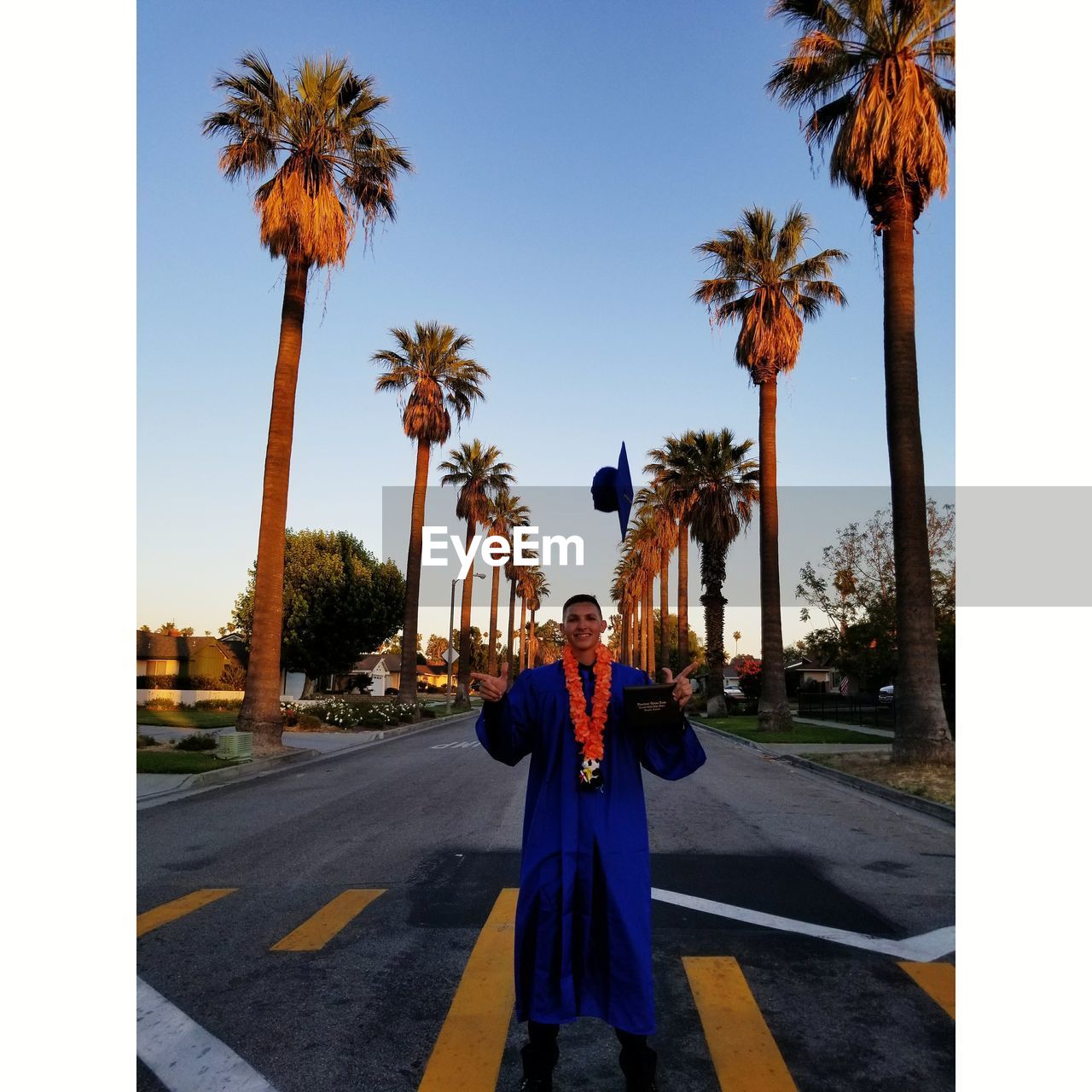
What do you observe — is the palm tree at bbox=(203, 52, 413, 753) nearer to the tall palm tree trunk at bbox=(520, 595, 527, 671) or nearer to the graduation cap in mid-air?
the graduation cap in mid-air

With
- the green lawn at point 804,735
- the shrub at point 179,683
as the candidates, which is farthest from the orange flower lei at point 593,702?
the shrub at point 179,683

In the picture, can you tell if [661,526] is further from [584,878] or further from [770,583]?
[584,878]

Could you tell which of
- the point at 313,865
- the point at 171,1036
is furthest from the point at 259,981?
the point at 313,865

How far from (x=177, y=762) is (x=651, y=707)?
49.5ft

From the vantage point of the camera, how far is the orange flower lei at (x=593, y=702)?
157 inches

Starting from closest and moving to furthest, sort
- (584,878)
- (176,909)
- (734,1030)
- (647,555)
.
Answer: (584,878), (734,1030), (176,909), (647,555)

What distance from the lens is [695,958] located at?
5.62 m

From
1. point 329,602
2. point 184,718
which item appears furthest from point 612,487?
point 329,602

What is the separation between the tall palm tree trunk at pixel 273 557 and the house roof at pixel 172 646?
32.9 m

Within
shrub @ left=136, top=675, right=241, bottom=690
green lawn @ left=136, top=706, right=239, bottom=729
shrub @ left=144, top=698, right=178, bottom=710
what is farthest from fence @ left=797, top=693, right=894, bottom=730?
shrub @ left=136, top=675, right=241, bottom=690

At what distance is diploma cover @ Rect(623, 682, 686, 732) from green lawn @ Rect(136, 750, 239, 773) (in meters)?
14.1

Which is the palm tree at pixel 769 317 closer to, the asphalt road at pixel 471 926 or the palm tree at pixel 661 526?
the asphalt road at pixel 471 926

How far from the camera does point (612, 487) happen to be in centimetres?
523
